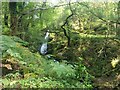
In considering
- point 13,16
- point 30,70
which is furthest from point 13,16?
point 30,70

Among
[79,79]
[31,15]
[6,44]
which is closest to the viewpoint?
[6,44]

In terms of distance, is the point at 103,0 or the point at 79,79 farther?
the point at 103,0

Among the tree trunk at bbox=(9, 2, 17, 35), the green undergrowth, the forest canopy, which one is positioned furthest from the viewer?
the tree trunk at bbox=(9, 2, 17, 35)

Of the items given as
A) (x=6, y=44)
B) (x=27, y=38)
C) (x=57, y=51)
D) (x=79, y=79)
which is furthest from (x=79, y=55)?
(x=6, y=44)

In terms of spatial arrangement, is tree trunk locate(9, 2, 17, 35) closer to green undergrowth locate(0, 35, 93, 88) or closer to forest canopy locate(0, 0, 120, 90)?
forest canopy locate(0, 0, 120, 90)

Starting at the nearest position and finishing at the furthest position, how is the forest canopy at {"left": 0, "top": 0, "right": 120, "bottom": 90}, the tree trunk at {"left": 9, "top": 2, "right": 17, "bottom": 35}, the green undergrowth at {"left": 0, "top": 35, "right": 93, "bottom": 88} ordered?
the green undergrowth at {"left": 0, "top": 35, "right": 93, "bottom": 88} → the forest canopy at {"left": 0, "top": 0, "right": 120, "bottom": 90} → the tree trunk at {"left": 9, "top": 2, "right": 17, "bottom": 35}

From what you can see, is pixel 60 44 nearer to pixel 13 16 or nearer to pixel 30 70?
pixel 13 16

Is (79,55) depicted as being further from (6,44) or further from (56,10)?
(6,44)

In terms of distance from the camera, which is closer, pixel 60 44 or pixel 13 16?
pixel 13 16

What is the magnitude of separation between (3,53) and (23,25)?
6.37 ft

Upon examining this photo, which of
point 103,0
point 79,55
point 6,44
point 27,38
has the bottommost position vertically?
point 79,55

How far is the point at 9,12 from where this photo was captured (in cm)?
410

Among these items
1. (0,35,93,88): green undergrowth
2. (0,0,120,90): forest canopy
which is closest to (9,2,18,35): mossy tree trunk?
(0,0,120,90): forest canopy

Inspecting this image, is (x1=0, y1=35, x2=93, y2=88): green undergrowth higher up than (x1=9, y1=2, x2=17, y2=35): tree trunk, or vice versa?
(x1=9, y1=2, x2=17, y2=35): tree trunk
